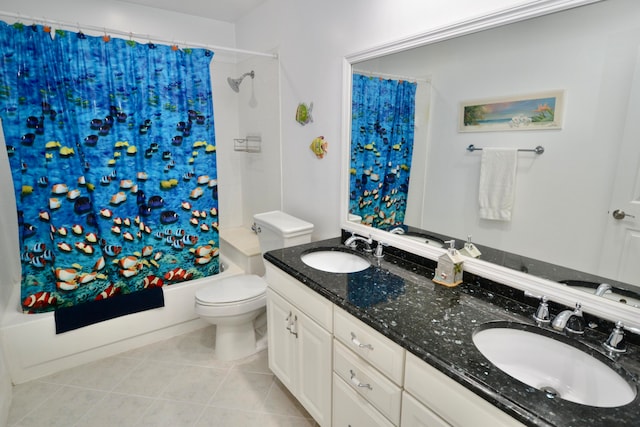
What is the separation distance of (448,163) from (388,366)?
2.97 feet

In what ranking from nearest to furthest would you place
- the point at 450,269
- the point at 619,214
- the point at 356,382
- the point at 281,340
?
the point at 619,214
the point at 356,382
the point at 450,269
the point at 281,340

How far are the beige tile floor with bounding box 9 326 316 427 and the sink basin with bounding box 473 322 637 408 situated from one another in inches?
44.0

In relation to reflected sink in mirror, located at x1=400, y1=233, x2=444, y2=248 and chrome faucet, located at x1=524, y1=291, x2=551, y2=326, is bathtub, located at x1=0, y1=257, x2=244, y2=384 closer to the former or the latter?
reflected sink in mirror, located at x1=400, y1=233, x2=444, y2=248

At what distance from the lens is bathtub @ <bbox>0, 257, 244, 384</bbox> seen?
6.56 feet

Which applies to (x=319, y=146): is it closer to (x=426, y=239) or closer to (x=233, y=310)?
(x=426, y=239)

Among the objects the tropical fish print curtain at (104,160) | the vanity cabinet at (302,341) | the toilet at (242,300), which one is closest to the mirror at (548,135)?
the vanity cabinet at (302,341)

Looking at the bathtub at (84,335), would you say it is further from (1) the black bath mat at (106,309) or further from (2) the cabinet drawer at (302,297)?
(2) the cabinet drawer at (302,297)

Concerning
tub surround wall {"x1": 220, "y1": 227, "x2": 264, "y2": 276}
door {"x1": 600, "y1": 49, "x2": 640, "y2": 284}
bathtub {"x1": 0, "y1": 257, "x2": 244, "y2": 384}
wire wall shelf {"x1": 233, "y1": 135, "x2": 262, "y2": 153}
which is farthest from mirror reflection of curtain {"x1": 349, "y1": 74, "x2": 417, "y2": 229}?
bathtub {"x1": 0, "y1": 257, "x2": 244, "y2": 384}

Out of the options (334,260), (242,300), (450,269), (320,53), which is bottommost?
(242,300)

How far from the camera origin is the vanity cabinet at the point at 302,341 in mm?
1462

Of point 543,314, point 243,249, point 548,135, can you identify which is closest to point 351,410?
point 543,314

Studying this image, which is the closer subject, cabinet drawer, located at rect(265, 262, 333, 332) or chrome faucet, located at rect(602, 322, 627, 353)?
chrome faucet, located at rect(602, 322, 627, 353)

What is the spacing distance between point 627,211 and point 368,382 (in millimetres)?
1006

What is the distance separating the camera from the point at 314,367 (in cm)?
155
